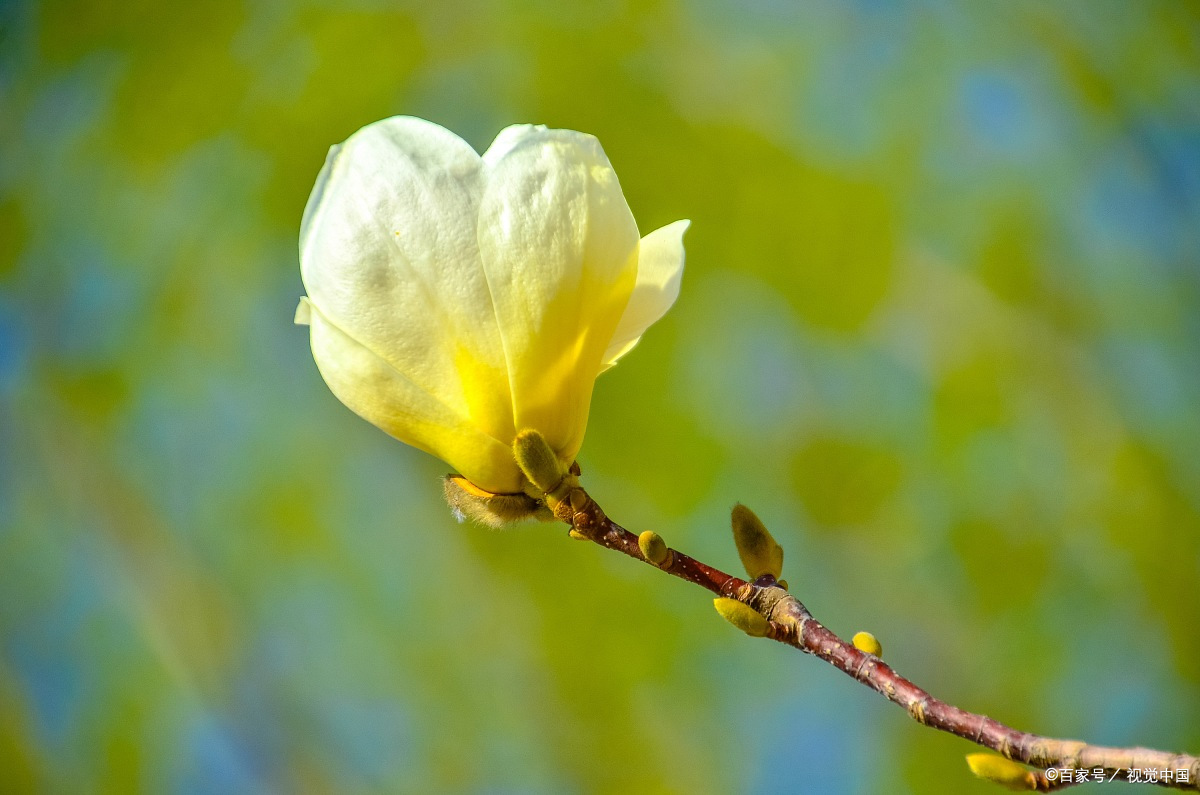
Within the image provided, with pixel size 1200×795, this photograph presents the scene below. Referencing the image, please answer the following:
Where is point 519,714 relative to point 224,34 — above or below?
below

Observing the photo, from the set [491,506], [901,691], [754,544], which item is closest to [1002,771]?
[901,691]

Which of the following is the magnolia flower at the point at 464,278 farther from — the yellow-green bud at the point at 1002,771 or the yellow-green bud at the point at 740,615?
the yellow-green bud at the point at 1002,771

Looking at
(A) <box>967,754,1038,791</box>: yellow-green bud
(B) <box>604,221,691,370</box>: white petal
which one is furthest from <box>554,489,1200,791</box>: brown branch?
(B) <box>604,221,691,370</box>: white petal

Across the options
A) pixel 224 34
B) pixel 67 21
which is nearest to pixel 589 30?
pixel 224 34

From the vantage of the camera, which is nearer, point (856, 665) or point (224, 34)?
point (856, 665)

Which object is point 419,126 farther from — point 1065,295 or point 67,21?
point 67,21

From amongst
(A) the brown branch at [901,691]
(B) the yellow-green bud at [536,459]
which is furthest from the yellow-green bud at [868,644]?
(B) the yellow-green bud at [536,459]

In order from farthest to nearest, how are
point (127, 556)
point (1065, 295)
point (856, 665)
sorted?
point (127, 556) < point (1065, 295) < point (856, 665)

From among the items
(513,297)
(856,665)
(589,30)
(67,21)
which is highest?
(589,30)
